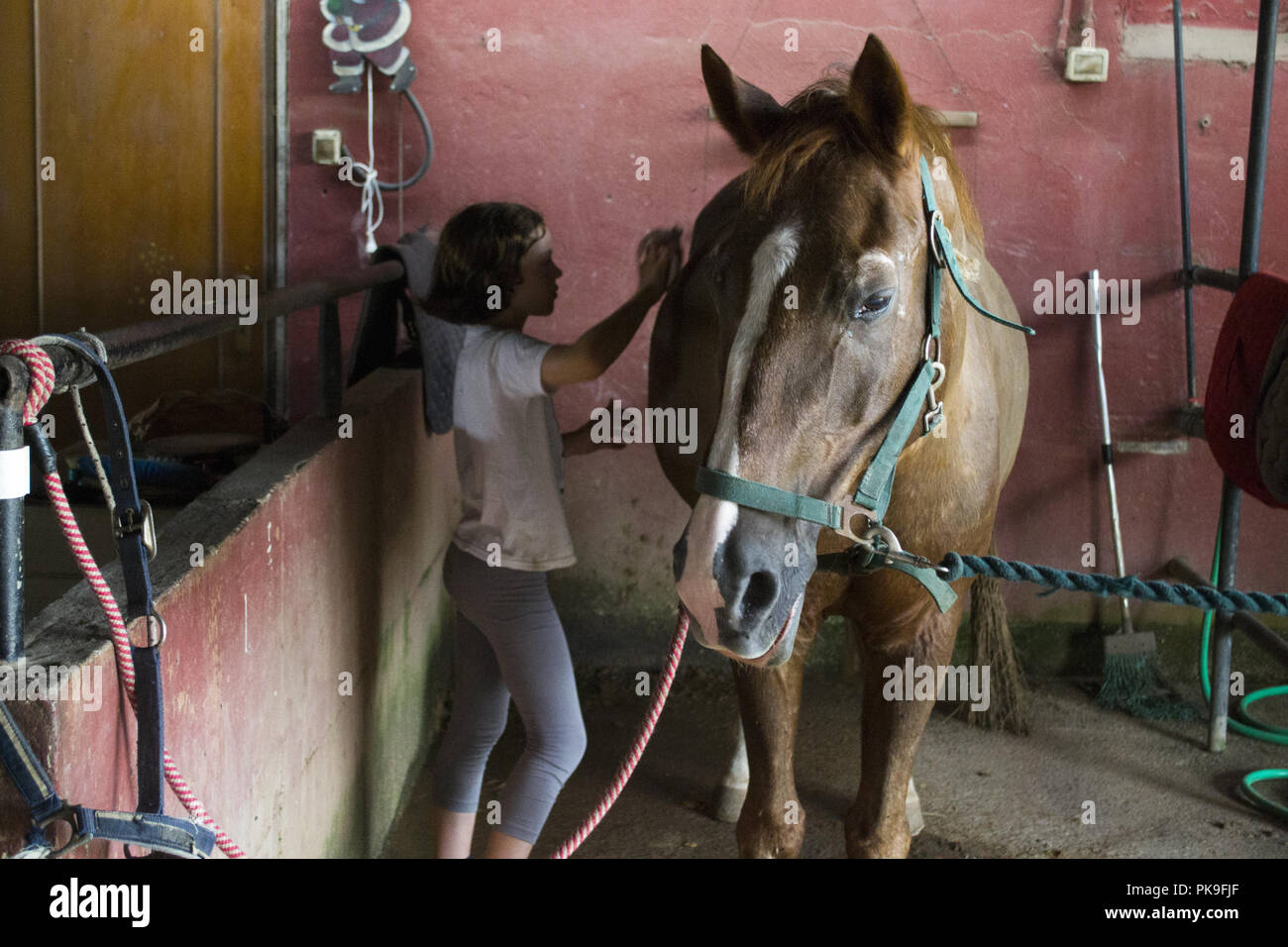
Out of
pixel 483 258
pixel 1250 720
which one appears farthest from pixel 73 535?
pixel 1250 720

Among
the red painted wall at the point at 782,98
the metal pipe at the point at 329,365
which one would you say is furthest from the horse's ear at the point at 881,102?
the red painted wall at the point at 782,98

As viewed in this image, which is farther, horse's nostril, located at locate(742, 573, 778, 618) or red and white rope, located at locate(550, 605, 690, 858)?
red and white rope, located at locate(550, 605, 690, 858)

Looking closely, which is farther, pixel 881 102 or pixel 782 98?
pixel 782 98

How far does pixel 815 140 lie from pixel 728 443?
19.0 inches

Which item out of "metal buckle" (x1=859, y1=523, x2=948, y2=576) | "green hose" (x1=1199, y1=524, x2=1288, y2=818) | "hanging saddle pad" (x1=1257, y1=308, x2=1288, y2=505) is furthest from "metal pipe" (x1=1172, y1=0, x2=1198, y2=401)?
"metal buckle" (x1=859, y1=523, x2=948, y2=576)

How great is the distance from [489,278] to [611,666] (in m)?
2.03

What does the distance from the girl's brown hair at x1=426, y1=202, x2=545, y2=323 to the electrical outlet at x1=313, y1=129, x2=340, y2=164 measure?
1.48m

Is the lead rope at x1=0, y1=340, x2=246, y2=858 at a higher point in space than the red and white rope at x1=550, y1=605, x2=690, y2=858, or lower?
higher

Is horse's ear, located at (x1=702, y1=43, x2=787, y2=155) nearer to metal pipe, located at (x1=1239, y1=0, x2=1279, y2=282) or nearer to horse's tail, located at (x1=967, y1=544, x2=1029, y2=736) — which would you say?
metal pipe, located at (x1=1239, y1=0, x2=1279, y2=282)

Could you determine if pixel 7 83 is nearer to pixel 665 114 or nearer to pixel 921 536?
pixel 665 114

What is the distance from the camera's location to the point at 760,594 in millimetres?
1495

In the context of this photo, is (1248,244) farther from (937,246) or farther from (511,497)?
(511,497)

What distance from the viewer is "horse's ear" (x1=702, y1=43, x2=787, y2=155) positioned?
5.82 ft
